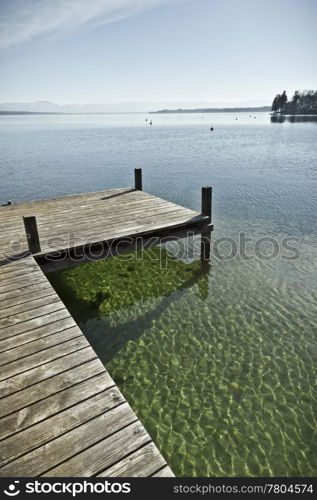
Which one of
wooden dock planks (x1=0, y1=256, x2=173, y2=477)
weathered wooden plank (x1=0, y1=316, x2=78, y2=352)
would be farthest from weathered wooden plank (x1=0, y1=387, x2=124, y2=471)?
weathered wooden plank (x1=0, y1=316, x2=78, y2=352)

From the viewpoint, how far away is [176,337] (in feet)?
26.5

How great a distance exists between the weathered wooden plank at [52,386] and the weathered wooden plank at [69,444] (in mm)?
629

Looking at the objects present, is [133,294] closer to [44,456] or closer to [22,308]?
[22,308]

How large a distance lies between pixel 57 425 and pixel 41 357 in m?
1.21

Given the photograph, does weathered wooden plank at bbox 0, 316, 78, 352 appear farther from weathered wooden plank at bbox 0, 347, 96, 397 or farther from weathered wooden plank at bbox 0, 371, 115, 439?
weathered wooden plank at bbox 0, 371, 115, 439

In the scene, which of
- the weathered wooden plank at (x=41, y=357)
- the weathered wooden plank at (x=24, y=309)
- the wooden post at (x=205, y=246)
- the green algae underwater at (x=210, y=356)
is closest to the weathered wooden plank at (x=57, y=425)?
the weathered wooden plank at (x=41, y=357)

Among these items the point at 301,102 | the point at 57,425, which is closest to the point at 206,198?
the point at 57,425

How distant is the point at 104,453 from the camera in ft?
10.4

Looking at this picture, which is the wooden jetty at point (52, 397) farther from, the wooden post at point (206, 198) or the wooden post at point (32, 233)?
the wooden post at point (206, 198)

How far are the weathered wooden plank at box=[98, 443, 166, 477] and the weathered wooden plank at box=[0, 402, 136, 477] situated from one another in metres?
0.35

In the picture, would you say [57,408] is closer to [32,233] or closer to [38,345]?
[38,345]

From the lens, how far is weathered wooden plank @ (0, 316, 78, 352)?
471 cm

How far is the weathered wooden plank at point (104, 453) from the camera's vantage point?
9.94 ft
